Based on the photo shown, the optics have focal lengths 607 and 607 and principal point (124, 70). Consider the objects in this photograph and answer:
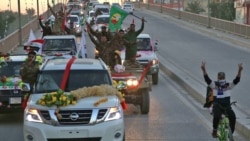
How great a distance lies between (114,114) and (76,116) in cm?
64

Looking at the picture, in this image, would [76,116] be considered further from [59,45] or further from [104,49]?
[59,45]

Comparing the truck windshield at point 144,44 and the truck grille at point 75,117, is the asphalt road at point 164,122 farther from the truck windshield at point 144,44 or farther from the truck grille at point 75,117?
the truck windshield at point 144,44

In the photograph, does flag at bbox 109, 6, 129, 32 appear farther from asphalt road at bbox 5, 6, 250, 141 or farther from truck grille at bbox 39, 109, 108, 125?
truck grille at bbox 39, 109, 108, 125

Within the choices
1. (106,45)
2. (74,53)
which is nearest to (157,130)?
(106,45)

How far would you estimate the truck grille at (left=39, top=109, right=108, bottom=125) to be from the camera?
32.7ft

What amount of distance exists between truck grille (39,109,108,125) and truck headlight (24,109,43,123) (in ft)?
0.27

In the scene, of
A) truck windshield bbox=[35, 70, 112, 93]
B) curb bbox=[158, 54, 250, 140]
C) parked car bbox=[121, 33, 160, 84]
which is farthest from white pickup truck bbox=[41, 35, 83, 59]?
truck windshield bbox=[35, 70, 112, 93]

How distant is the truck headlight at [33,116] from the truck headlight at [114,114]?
3.67ft

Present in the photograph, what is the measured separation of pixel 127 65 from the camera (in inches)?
658

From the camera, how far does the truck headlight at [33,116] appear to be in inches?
393

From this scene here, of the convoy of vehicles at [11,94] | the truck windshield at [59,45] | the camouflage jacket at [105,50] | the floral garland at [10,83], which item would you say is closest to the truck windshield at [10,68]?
the convoy of vehicles at [11,94]

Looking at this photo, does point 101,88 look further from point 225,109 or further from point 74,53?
point 74,53

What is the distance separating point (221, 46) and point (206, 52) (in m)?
4.58

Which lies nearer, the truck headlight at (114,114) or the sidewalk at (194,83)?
the truck headlight at (114,114)
